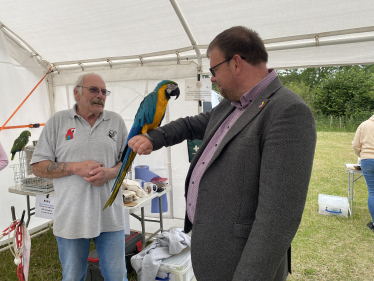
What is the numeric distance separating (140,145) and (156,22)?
78.8 inches

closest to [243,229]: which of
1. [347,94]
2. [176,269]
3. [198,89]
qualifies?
[176,269]

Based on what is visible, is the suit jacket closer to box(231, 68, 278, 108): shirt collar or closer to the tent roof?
box(231, 68, 278, 108): shirt collar

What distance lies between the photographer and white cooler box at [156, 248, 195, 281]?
2.28 m

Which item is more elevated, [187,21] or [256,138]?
[187,21]

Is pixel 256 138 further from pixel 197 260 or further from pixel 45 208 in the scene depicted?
pixel 45 208

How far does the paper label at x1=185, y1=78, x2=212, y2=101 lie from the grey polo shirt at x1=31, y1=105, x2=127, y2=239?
1257mm

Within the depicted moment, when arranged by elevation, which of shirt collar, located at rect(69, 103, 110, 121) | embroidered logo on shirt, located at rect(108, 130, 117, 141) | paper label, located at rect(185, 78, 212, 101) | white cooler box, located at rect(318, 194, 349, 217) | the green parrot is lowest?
white cooler box, located at rect(318, 194, 349, 217)

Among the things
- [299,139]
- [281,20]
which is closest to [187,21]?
[281,20]

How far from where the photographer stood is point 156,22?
2609 mm

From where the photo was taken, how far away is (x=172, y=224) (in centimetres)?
342

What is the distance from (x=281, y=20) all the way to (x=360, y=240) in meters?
3.54

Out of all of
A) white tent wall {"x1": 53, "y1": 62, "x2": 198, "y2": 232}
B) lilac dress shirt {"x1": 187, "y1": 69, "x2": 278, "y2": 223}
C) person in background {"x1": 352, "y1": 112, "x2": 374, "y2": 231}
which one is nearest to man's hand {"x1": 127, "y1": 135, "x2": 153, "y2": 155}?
lilac dress shirt {"x1": 187, "y1": 69, "x2": 278, "y2": 223}

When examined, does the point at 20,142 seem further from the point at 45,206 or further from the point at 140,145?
the point at 140,145

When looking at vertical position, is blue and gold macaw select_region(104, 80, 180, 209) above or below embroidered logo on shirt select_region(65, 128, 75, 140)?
above
